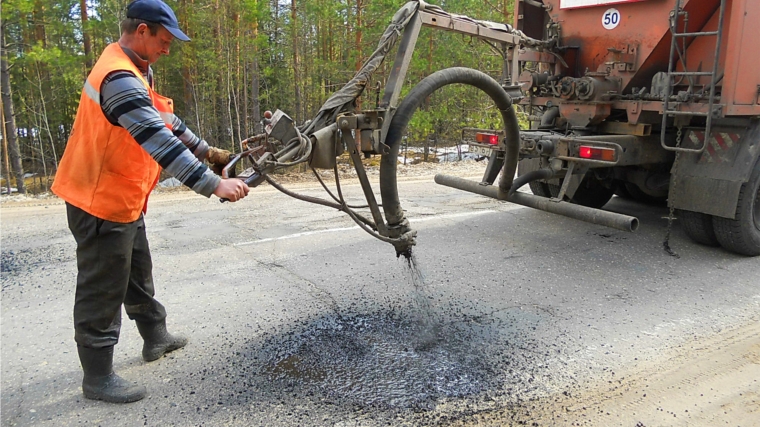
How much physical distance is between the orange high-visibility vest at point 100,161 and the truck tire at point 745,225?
5.33 metres

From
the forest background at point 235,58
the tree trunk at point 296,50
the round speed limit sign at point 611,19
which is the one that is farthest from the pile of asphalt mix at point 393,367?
the tree trunk at point 296,50

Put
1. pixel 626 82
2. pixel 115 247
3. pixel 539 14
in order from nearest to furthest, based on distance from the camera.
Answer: pixel 115 247, pixel 626 82, pixel 539 14

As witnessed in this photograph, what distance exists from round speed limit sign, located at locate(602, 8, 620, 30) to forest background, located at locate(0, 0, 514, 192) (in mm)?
6310

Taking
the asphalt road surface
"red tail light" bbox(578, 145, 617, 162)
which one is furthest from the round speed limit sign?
the asphalt road surface

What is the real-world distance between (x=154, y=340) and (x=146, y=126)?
1.41 metres

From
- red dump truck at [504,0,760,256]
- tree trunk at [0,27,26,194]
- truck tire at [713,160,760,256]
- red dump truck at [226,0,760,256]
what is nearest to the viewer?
red dump truck at [226,0,760,256]

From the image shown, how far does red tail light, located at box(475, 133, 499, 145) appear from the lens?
5.74 meters

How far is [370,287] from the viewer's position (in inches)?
178

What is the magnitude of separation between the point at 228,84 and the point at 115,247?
1208cm

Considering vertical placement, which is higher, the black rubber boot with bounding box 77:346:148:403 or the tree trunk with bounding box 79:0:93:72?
the tree trunk with bounding box 79:0:93:72

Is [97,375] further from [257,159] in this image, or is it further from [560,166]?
[560,166]

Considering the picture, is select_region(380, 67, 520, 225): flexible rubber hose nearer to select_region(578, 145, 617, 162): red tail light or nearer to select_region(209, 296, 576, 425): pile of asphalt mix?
select_region(209, 296, 576, 425): pile of asphalt mix

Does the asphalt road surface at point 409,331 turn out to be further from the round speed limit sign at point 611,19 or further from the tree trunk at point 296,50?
the tree trunk at point 296,50

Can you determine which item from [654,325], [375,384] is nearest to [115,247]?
[375,384]
